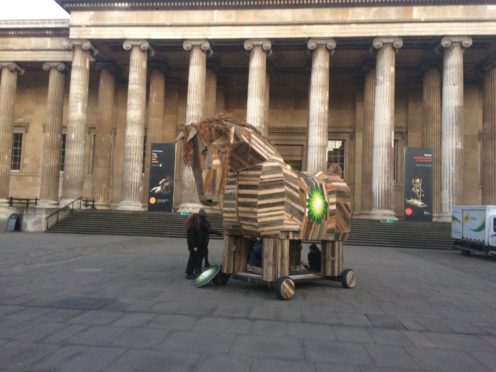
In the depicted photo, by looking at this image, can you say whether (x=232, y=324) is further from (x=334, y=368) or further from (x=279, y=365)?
(x=334, y=368)

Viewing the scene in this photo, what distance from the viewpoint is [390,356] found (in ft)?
13.3

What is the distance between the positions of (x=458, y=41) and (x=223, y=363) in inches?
937

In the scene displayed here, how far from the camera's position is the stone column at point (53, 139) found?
2592cm

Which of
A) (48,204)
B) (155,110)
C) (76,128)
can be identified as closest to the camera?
(76,128)

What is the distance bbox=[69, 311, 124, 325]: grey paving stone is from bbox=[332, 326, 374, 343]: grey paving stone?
2.71 meters

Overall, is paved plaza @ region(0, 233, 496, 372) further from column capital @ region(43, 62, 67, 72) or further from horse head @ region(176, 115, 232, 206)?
column capital @ region(43, 62, 67, 72)

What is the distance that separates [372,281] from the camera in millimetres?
8773

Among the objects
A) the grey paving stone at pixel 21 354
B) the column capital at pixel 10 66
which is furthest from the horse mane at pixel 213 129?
the column capital at pixel 10 66

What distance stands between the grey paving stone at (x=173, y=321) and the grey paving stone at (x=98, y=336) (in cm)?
43

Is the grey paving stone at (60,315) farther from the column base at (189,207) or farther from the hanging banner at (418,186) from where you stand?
the hanging banner at (418,186)

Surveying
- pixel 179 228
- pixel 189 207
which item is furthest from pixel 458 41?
pixel 179 228

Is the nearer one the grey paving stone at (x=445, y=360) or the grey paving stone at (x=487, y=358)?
the grey paving stone at (x=445, y=360)

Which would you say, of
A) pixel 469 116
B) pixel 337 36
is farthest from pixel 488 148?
pixel 337 36

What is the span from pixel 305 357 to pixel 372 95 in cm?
2466
